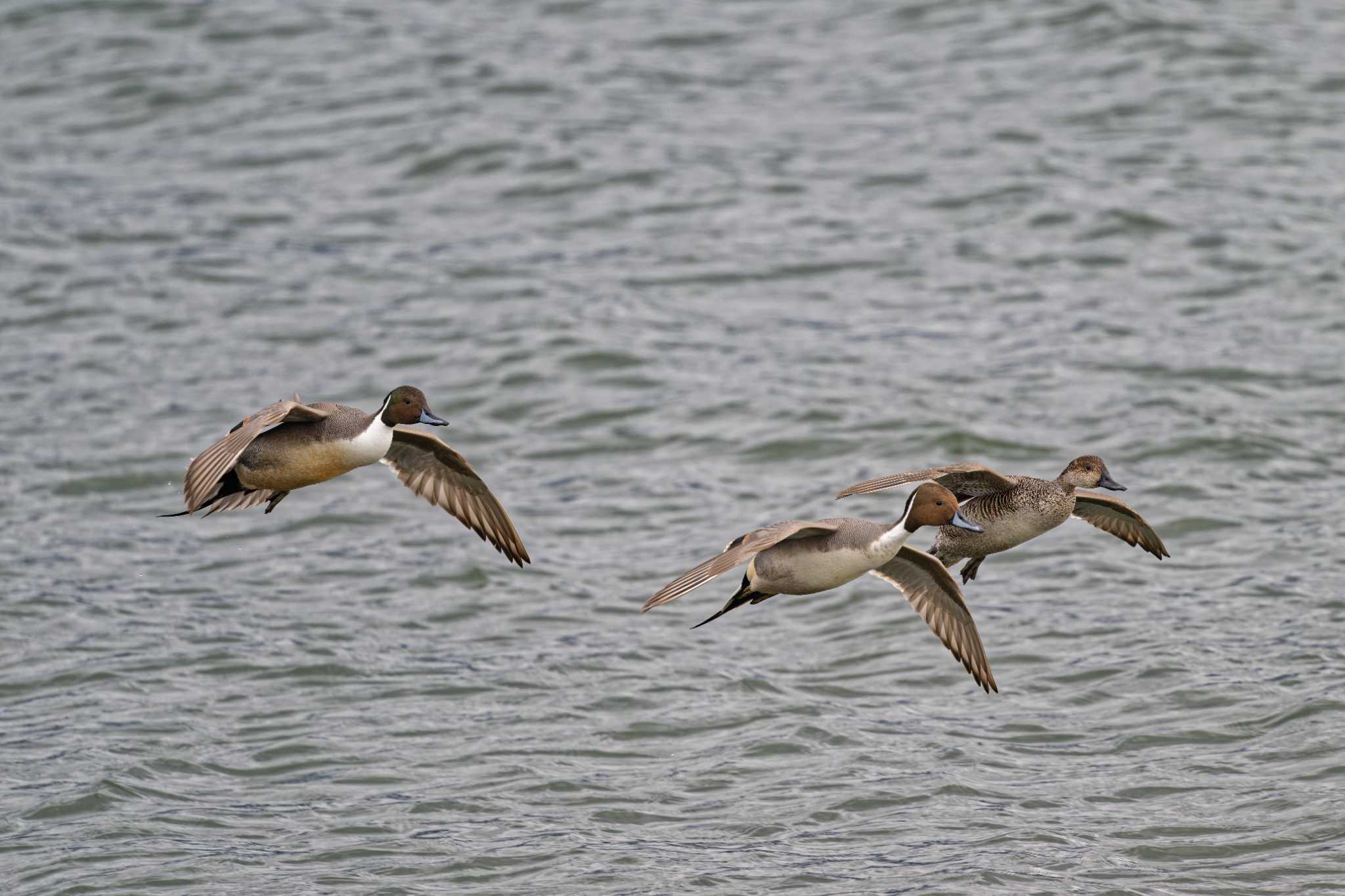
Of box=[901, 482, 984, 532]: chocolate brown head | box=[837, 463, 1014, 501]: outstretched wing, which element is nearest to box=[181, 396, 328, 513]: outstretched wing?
box=[837, 463, 1014, 501]: outstretched wing

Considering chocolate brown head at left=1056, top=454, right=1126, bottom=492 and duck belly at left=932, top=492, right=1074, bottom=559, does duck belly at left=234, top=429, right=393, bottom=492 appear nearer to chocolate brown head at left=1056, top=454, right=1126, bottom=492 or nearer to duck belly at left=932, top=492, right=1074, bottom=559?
duck belly at left=932, top=492, right=1074, bottom=559

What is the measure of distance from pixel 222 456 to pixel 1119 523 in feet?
13.9

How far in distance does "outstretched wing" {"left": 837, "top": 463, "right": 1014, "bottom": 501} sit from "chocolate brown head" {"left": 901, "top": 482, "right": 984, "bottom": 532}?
8cm

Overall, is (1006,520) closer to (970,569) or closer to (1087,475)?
(1087,475)

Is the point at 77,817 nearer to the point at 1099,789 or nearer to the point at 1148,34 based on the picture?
the point at 1099,789

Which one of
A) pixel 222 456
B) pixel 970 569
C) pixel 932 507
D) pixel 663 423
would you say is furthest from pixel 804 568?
pixel 663 423

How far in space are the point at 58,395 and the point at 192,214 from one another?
378 cm

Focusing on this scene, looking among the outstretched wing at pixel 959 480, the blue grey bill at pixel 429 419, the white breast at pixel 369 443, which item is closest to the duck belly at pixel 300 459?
the white breast at pixel 369 443

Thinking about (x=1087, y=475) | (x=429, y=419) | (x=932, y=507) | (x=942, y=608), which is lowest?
(x=942, y=608)

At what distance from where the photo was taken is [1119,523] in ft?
30.3

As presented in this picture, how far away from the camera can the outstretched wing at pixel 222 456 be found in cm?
736

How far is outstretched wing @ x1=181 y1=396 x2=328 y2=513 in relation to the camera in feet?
24.1

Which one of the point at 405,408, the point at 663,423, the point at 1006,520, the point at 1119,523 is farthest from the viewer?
the point at 663,423

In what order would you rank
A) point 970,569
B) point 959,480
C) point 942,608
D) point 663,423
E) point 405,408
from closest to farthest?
point 405,408
point 959,480
point 942,608
point 970,569
point 663,423
